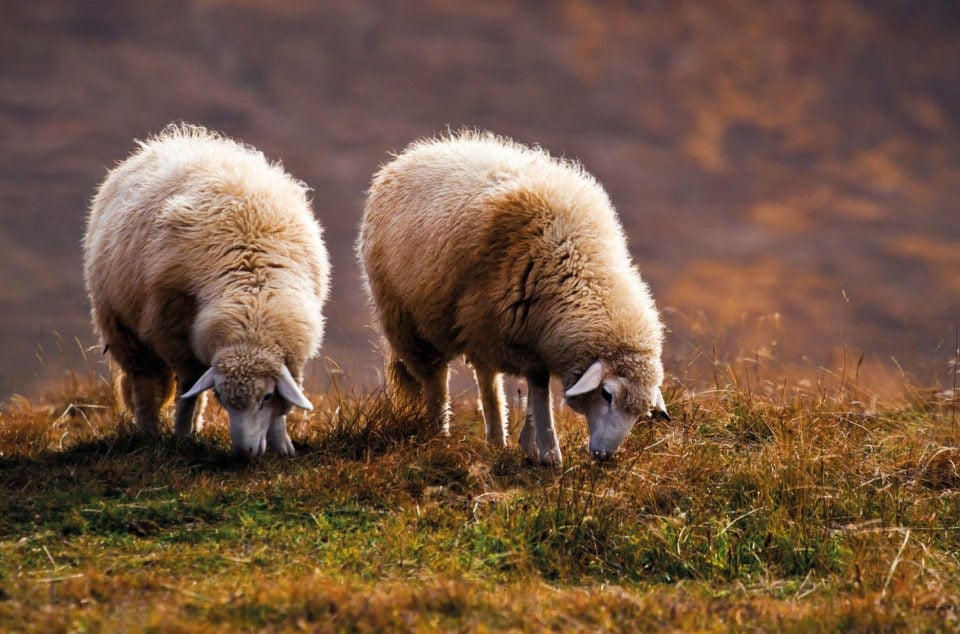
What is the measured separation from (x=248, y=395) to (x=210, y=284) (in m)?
0.98

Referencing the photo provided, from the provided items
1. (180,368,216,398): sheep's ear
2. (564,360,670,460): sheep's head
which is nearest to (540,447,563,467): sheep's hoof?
(564,360,670,460): sheep's head

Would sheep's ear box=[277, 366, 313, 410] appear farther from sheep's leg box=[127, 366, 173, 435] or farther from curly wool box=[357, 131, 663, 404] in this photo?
sheep's leg box=[127, 366, 173, 435]

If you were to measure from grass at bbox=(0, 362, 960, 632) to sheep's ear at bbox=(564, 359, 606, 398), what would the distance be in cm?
53

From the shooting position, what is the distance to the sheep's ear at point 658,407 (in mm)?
7471

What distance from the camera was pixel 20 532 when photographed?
5887mm

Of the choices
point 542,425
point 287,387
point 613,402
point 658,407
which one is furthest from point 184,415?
point 658,407

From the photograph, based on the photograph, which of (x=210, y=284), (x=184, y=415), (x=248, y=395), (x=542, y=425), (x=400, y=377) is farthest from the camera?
(x=400, y=377)

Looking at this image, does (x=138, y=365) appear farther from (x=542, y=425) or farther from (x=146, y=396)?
(x=542, y=425)

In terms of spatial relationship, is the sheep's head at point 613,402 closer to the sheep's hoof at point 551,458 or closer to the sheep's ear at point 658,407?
the sheep's ear at point 658,407

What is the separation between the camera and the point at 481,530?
601cm

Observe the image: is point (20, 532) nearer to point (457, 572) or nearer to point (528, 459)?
point (457, 572)

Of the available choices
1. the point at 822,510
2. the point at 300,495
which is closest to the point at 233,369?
the point at 300,495

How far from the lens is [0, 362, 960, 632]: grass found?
462cm

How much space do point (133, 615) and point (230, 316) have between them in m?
3.13
